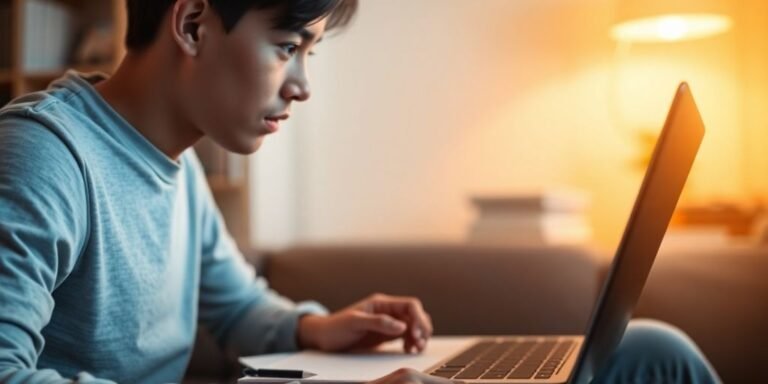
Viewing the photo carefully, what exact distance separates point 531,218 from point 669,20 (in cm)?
57

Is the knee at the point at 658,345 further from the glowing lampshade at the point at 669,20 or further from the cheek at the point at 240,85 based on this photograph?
the glowing lampshade at the point at 669,20

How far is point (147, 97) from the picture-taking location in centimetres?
97

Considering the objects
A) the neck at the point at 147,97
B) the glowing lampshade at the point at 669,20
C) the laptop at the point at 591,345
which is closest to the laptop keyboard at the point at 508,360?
the laptop at the point at 591,345

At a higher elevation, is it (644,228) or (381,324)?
(644,228)

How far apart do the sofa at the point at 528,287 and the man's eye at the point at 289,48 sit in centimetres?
87

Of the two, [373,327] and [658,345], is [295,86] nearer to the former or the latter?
[373,327]

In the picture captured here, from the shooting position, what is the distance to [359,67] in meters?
2.57

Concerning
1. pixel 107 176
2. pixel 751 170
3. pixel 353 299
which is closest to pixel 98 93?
pixel 107 176

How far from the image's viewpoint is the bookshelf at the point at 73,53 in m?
2.55

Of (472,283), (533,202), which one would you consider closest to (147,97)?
(472,283)

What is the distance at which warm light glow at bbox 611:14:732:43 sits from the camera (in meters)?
2.08

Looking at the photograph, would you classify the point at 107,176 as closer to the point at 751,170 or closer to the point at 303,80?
the point at 303,80

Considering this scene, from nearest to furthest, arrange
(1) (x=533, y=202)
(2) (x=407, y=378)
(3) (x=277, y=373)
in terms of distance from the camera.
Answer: (2) (x=407, y=378), (3) (x=277, y=373), (1) (x=533, y=202)

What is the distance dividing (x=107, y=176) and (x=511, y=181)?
161 cm
